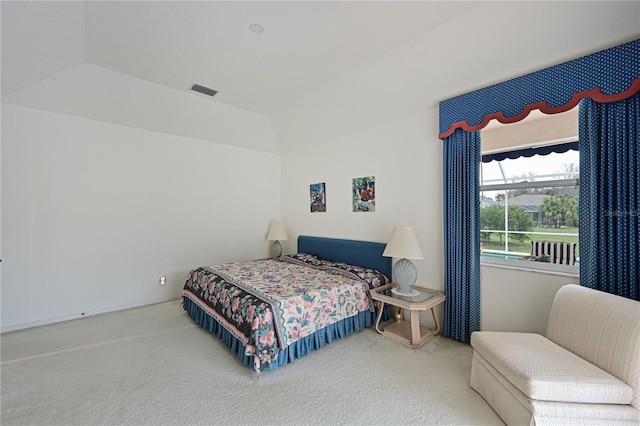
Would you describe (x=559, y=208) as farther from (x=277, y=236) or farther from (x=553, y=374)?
(x=277, y=236)

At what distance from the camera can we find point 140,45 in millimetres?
2537

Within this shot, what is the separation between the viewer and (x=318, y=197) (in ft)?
14.8

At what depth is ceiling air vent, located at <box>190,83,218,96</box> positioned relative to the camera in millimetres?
3387

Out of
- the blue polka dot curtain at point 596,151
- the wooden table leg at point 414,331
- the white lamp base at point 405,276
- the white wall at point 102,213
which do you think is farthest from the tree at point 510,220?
the white wall at point 102,213

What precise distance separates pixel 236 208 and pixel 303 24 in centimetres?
322

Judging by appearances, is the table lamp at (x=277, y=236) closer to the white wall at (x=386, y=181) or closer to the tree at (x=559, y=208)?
the white wall at (x=386, y=181)

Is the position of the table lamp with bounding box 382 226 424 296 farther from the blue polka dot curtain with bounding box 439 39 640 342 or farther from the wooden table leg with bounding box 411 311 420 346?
the blue polka dot curtain with bounding box 439 39 640 342

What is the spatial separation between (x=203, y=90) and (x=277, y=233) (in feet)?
8.31

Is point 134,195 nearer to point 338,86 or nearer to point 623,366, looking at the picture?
point 338,86

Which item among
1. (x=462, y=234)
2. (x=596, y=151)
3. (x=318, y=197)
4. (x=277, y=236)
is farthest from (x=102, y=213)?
(x=596, y=151)

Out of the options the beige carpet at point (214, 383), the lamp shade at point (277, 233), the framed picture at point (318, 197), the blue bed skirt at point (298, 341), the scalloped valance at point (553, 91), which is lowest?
the beige carpet at point (214, 383)

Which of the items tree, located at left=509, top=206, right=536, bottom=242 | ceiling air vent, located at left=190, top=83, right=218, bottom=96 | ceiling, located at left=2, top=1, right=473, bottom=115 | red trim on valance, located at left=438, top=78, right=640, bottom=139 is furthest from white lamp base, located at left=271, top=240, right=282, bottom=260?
tree, located at left=509, top=206, right=536, bottom=242

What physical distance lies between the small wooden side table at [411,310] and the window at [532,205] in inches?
28.3

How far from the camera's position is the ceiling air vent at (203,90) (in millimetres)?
3387
